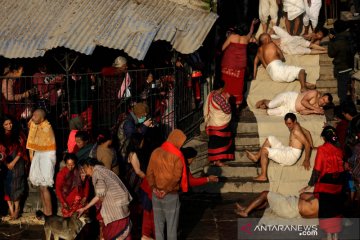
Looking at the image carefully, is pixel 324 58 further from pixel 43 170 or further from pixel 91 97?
pixel 43 170

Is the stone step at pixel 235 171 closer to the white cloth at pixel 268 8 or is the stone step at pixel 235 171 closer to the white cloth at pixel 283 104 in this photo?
the white cloth at pixel 283 104

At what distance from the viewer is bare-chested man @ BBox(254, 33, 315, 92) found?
55.1ft

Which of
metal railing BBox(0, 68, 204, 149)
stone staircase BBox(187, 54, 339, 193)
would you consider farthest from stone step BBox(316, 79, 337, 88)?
metal railing BBox(0, 68, 204, 149)

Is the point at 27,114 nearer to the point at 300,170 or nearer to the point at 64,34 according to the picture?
the point at 64,34

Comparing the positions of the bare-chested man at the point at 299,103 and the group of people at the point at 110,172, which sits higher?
the bare-chested man at the point at 299,103

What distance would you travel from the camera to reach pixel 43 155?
1341 centimetres

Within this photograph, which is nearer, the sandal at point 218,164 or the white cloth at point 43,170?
the white cloth at point 43,170

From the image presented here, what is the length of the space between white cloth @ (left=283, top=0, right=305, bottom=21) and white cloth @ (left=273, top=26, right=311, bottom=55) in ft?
1.79

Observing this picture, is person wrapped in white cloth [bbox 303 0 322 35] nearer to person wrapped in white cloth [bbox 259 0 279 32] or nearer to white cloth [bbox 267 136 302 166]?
person wrapped in white cloth [bbox 259 0 279 32]

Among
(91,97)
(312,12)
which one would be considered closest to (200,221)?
(91,97)

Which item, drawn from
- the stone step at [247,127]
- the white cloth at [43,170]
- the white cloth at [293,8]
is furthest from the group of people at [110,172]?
the white cloth at [293,8]

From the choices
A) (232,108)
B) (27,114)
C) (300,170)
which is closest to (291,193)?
(300,170)

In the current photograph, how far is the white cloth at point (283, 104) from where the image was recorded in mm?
15686

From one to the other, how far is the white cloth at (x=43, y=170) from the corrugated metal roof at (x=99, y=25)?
187 centimetres
